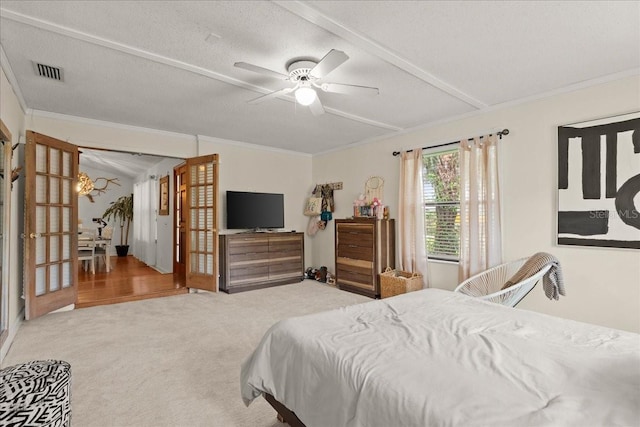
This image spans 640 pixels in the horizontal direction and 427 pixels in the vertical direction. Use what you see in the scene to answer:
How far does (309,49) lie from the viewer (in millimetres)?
2391

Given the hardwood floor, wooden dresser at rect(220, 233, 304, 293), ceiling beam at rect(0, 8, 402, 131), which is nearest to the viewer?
ceiling beam at rect(0, 8, 402, 131)

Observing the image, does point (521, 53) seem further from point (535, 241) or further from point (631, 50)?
point (535, 241)

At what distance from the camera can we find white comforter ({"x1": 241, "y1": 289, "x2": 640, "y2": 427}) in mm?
952

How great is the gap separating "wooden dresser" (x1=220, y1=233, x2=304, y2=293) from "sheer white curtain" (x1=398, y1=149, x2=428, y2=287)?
195cm

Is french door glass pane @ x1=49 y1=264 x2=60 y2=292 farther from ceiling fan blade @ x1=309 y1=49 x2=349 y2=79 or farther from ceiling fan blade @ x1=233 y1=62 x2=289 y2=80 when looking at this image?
ceiling fan blade @ x1=309 y1=49 x2=349 y2=79

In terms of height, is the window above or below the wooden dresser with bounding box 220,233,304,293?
above

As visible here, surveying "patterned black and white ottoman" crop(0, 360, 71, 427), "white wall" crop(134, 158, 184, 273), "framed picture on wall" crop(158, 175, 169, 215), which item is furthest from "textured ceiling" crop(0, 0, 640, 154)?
"framed picture on wall" crop(158, 175, 169, 215)

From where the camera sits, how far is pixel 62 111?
151 inches

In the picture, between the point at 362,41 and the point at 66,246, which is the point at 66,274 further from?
the point at 362,41

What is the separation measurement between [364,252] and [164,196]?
4.59 metres

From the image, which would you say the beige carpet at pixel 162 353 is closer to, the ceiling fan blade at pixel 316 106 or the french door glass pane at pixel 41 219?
the french door glass pane at pixel 41 219

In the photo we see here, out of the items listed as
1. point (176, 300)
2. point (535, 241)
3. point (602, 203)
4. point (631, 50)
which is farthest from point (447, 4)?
point (176, 300)

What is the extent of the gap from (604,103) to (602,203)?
3.07 ft

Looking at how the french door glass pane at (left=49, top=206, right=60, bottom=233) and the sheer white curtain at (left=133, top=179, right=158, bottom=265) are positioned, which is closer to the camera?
the french door glass pane at (left=49, top=206, right=60, bottom=233)
